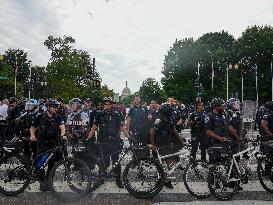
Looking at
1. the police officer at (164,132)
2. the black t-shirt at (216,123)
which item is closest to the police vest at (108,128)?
the police officer at (164,132)

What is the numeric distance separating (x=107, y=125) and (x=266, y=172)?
352 centimetres

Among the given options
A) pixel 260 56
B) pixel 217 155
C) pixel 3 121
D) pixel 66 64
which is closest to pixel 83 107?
pixel 3 121

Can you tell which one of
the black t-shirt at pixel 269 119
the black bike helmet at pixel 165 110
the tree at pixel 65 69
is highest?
the tree at pixel 65 69

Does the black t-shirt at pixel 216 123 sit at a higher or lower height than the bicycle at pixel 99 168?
higher

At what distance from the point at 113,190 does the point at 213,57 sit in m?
58.2

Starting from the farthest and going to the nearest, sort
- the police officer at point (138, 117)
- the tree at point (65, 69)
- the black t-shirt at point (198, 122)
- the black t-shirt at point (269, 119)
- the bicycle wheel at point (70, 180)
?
the tree at point (65, 69), the police officer at point (138, 117), the black t-shirt at point (198, 122), the black t-shirt at point (269, 119), the bicycle wheel at point (70, 180)

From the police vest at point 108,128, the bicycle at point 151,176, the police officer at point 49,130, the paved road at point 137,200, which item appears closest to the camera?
the paved road at point 137,200

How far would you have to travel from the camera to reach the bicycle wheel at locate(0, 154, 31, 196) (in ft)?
26.7

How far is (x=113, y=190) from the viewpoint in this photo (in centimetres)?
875

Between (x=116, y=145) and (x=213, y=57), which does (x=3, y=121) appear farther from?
(x=213, y=57)

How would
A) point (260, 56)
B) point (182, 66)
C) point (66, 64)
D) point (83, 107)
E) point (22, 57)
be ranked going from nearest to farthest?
point (83, 107) → point (66, 64) → point (260, 56) → point (182, 66) → point (22, 57)

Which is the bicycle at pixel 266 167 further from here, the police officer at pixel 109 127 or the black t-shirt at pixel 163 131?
the police officer at pixel 109 127

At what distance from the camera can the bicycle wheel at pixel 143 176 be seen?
8.09 metres

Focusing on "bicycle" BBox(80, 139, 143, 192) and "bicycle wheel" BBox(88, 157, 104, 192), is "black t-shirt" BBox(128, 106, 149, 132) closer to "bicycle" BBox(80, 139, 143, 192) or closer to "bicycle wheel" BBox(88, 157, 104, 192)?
"bicycle" BBox(80, 139, 143, 192)
